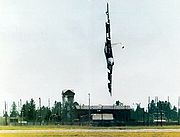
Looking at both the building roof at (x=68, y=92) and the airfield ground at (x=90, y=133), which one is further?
the building roof at (x=68, y=92)

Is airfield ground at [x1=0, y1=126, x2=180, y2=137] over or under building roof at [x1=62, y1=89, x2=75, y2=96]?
under

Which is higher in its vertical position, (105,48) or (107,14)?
(107,14)

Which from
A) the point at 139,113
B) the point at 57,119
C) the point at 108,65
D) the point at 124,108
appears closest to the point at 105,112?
the point at 124,108

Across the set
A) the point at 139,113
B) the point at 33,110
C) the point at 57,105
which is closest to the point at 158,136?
the point at 33,110

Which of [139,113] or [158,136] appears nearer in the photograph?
[158,136]

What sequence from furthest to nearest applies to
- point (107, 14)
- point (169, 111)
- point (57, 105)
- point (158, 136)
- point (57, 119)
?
point (169, 111)
point (57, 105)
point (57, 119)
point (158, 136)
point (107, 14)

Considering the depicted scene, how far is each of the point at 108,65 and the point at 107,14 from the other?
2335 millimetres

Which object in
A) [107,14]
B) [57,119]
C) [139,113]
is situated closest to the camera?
[107,14]

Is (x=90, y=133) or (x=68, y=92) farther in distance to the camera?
(x=68, y=92)

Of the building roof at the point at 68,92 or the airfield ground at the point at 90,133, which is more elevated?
the building roof at the point at 68,92

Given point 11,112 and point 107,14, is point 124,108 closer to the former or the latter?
point 11,112

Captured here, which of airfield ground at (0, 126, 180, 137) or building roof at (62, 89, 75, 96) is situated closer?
airfield ground at (0, 126, 180, 137)

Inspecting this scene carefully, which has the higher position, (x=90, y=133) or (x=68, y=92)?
(x=68, y=92)

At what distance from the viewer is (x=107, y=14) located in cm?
2178
